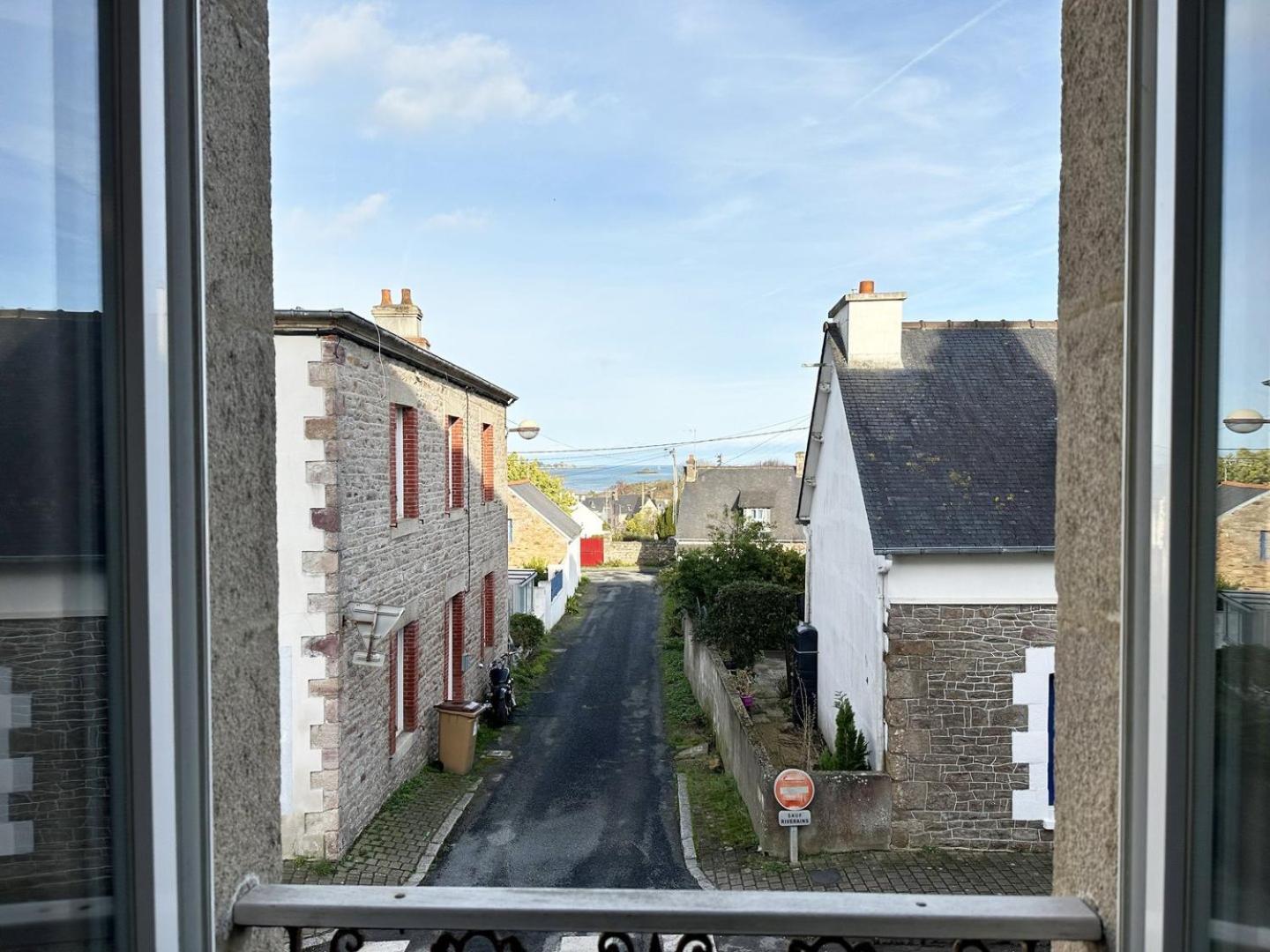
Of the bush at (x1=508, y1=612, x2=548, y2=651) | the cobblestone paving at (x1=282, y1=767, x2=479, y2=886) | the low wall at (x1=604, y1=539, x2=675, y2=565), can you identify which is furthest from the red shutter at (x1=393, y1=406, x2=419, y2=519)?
the low wall at (x1=604, y1=539, x2=675, y2=565)

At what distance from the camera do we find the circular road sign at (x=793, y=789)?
20.7 feet

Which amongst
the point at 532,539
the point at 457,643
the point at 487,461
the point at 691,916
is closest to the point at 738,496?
the point at 532,539

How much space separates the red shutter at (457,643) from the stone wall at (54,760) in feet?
30.3

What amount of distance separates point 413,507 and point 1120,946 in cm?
770

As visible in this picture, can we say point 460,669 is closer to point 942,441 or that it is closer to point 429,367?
point 429,367

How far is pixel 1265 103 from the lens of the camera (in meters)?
0.90

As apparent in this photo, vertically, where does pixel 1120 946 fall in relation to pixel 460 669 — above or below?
above

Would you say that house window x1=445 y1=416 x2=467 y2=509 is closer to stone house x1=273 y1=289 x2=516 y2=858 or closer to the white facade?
stone house x1=273 y1=289 x2=516 y2=858

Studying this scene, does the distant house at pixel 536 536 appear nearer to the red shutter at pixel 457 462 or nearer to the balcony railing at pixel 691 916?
the red shutter at pixel 457 462

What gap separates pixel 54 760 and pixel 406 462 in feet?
24.3

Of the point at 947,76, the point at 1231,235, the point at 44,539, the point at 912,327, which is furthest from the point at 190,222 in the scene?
the point at 912,327

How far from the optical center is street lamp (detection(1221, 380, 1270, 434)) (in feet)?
2.98

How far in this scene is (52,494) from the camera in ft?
3.03

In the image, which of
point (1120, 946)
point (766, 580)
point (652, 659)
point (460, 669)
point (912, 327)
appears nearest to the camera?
point (1120, 946)
